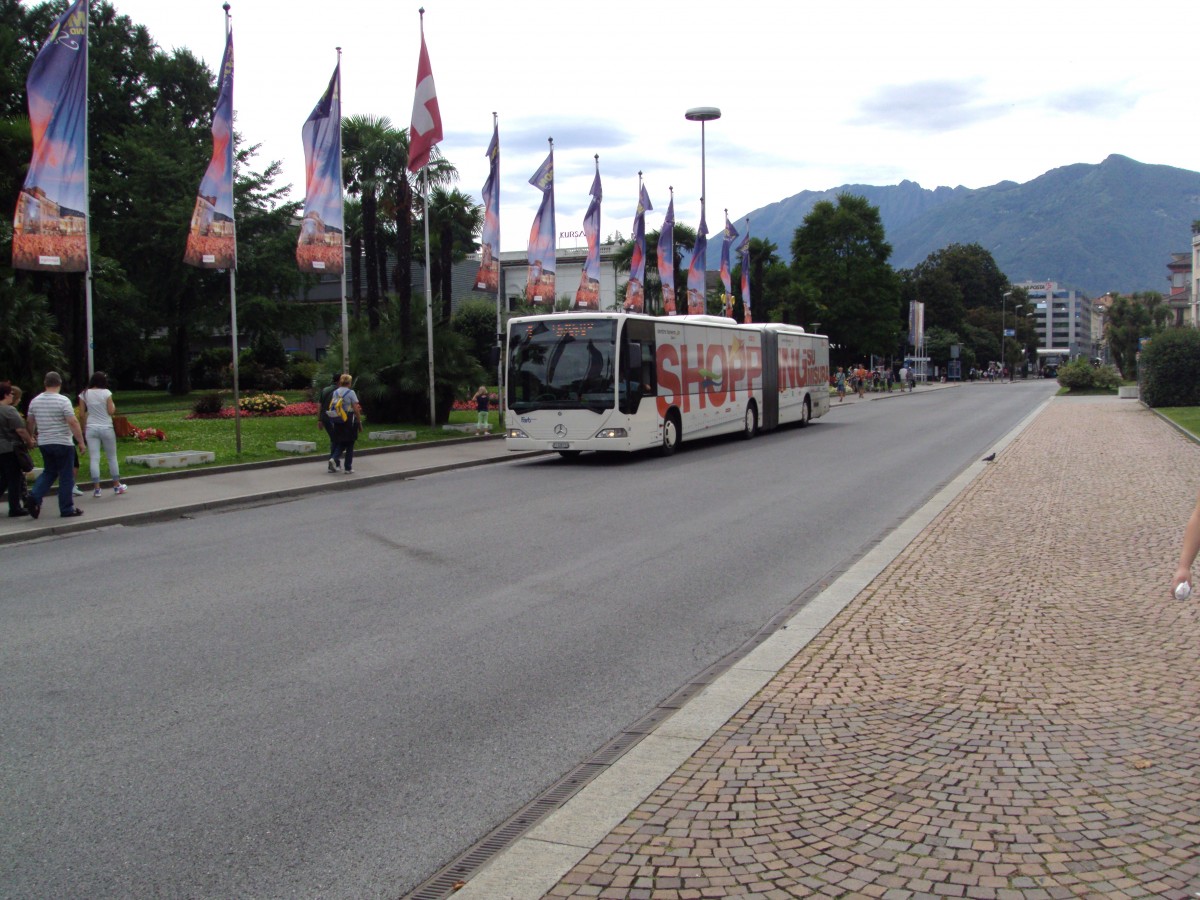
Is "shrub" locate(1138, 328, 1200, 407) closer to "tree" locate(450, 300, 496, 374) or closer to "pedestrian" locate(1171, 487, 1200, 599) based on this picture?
"pedestrian" locate(1171, 487, 1200, 599)

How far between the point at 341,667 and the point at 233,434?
2112 cm

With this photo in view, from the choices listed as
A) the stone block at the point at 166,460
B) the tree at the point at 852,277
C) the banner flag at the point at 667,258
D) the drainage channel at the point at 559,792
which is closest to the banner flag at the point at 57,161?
the stone block at the point at 166,460

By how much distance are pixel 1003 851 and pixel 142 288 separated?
164 ft

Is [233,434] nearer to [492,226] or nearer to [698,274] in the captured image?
[492,226]

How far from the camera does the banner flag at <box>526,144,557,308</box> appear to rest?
1154 inches

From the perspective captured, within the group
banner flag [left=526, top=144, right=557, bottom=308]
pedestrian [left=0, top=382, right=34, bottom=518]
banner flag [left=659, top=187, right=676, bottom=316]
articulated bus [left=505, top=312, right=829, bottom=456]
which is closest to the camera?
pedestrian [left=0, top=382, right=34, bottom=518]

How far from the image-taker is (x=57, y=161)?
16.3m

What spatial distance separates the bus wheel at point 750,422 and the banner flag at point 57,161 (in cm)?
1649

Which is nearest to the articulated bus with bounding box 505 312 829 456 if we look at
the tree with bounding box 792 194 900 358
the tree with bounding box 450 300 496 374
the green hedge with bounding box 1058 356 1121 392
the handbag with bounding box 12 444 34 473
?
the handbag with bounding box 12 444 34 473

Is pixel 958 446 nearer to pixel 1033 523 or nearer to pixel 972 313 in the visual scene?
pixel 1033 523

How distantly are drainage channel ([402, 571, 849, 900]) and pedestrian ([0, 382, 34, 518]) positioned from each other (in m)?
10.3

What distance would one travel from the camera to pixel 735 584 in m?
8.81

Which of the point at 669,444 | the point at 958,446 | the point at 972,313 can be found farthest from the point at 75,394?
the point at 972,313

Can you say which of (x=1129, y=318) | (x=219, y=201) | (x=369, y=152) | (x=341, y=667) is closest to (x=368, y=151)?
(x=369, y=152)
